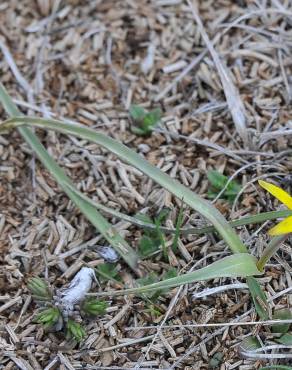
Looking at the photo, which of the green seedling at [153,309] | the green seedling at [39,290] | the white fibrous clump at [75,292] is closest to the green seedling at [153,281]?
the green seedling at [153,309]

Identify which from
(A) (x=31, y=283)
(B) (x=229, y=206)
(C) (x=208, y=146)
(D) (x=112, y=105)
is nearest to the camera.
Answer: (A) (x=31, y=283)

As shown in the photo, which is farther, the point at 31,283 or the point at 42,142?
the point at 42,142

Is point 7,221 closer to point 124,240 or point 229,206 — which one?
point 124,240

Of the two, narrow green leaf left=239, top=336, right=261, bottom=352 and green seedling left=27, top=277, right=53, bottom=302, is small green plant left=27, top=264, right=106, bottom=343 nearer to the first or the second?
green seedling left=27, top=277, right=53, bottom=302

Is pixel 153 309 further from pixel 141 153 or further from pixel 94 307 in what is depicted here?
pixel 141 153

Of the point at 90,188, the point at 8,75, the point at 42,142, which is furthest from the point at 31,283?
the point at 8,75

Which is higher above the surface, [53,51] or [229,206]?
[53,51]

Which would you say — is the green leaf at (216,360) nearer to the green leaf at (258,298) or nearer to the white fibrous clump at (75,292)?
the green leaf at (258,298)
